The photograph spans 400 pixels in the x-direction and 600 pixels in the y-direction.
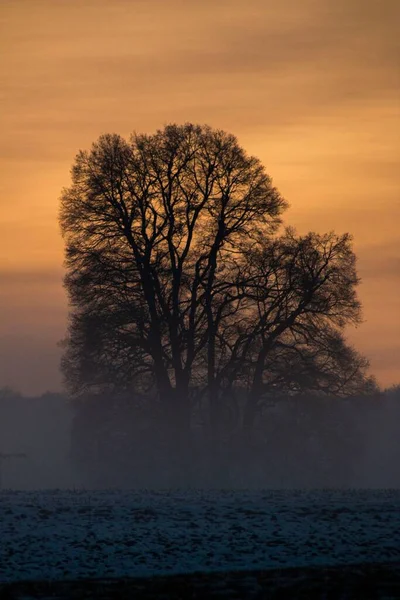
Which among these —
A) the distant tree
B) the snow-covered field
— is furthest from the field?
the distant tree

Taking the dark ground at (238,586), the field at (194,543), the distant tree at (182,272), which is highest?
the distant tree at (182,272)

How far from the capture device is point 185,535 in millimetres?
21125

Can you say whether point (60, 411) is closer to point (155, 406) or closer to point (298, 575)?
point (155, 406)

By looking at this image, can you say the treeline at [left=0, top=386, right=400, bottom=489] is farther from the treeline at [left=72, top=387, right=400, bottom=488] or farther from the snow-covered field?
the snow-covered field

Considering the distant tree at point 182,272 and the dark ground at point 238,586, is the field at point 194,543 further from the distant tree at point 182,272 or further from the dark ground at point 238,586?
the distant tree at point 182,272

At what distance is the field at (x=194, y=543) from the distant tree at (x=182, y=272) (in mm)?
16659

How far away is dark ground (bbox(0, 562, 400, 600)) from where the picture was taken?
55.9 feet

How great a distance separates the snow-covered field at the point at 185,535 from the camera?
63.8ft

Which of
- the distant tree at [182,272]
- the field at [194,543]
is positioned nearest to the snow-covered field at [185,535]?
the field at [194,543]

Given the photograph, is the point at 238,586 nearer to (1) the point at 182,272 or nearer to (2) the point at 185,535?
(2) the point at 185,535

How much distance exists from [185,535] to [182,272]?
21.9m

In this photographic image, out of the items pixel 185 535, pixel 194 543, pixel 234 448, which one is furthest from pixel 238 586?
pixel 234 448

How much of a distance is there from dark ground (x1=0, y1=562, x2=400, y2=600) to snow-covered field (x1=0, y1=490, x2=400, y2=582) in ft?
1.89

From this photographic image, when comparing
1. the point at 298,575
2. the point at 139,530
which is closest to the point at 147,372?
the point at 139,530
